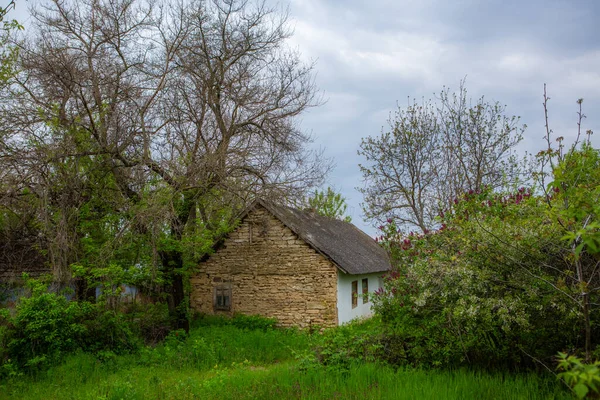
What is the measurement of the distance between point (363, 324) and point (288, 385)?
13.7 metres

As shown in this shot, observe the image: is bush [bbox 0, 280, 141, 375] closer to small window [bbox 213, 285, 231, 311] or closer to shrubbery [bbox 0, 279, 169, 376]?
shrubbery [bbox 0, 279, 169, 376]

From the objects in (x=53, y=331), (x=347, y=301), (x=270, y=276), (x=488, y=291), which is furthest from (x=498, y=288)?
(x=270, y=276)

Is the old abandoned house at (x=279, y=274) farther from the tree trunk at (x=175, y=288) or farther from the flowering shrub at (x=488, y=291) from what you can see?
the flowering shrub at (x=488, y=291)

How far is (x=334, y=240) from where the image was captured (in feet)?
82.5

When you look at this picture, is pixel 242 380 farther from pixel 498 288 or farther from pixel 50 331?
pixel 50 331

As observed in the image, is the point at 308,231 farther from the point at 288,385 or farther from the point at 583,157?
the point at 583,157

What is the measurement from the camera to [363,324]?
73.2 ft

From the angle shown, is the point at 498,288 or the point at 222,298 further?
the point at 222,298

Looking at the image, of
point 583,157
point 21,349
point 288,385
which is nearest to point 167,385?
point 288,385

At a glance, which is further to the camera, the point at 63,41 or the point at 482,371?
the point at 63,41

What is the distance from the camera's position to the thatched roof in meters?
21.8

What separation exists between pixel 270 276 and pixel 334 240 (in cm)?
425

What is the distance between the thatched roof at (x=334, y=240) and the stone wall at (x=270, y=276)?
0.43 metres

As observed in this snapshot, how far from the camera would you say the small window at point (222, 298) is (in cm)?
2292
